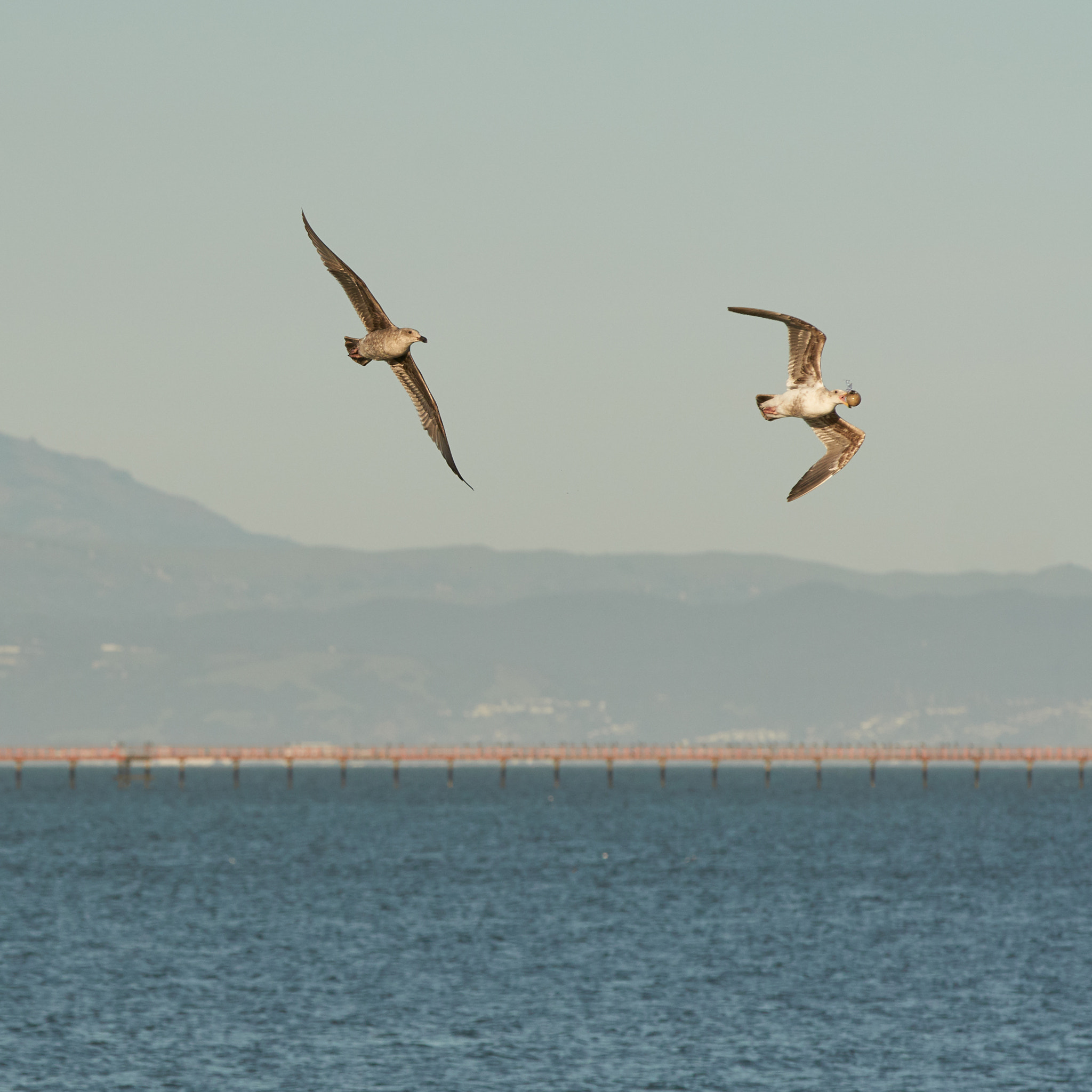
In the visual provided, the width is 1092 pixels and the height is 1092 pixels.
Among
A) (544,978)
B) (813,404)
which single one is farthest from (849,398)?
(544,978)

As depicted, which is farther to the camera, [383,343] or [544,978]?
[544,978]

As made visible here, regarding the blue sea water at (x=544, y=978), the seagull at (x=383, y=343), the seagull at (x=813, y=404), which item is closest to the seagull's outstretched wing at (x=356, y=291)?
the seagull at (x=383, y=343)

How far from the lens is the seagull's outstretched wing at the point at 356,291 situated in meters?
17.4

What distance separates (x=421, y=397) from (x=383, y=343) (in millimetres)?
642

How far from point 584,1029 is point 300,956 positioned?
29.9m

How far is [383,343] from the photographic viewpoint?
17.9 metres

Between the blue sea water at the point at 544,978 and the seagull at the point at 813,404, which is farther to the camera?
Answer: the blue sea water at the point at 544,978

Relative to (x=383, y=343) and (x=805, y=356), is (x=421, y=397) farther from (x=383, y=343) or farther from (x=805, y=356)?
(x=805, y=356)

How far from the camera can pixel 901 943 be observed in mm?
125000

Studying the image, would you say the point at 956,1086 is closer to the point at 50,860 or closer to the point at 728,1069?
the point at 728,1069

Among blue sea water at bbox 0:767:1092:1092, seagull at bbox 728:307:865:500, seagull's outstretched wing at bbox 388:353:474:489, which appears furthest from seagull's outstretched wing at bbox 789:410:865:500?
blue sea water at bbox 0:767:1092:1092

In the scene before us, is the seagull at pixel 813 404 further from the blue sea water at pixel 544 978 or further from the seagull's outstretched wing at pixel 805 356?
the blue sea water at pixel 544 978

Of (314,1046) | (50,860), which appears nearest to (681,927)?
(314,1046)

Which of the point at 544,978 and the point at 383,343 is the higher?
the point at 383,343
